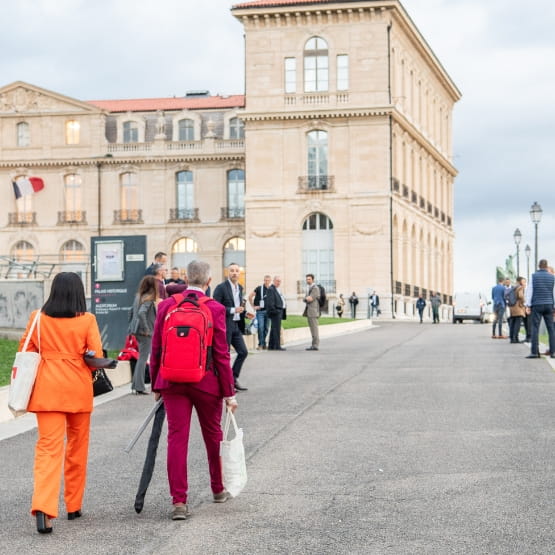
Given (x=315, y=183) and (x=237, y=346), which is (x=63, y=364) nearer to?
(x=237, y=346)

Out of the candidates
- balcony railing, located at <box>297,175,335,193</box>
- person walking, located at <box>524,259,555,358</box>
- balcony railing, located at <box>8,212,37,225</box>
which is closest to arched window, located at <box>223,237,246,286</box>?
balcony railing, located at <box>297,175,335,193</box>

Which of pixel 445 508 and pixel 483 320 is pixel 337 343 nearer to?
pixel 445 508

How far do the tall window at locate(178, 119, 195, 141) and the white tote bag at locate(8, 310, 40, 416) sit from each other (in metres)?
64.4

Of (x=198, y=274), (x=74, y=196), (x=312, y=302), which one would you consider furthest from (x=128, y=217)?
(x=198, y=274)

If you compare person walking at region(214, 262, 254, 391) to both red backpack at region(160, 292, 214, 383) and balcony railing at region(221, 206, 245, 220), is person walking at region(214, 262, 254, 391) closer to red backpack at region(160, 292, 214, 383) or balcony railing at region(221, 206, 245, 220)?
red backpack at region(160, 292, 214, 383)

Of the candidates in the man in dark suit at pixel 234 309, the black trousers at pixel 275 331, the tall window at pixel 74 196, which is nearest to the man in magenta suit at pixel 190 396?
the man in dark suit at pixel 234 309

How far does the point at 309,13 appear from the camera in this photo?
5959 cm

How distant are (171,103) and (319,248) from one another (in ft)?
63.5

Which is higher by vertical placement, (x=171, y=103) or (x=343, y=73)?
(x=171, y=103)

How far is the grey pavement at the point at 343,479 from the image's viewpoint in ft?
22.1

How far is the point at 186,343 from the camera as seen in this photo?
720cm

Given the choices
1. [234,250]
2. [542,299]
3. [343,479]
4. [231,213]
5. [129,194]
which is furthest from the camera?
[129,194]

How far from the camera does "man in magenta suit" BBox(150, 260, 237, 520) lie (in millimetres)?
7324

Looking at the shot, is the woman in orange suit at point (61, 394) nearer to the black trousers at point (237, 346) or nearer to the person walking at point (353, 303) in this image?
the black trousers at point (237, 346)
